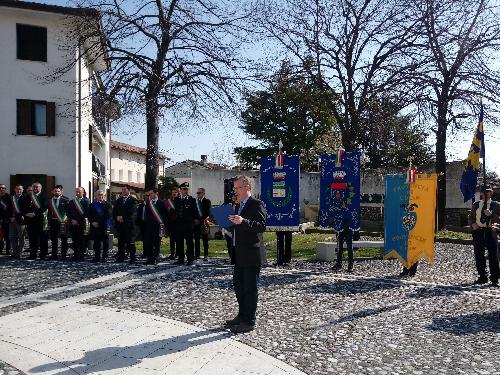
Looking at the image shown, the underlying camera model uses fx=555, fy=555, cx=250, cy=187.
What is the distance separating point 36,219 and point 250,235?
9460 millimetres

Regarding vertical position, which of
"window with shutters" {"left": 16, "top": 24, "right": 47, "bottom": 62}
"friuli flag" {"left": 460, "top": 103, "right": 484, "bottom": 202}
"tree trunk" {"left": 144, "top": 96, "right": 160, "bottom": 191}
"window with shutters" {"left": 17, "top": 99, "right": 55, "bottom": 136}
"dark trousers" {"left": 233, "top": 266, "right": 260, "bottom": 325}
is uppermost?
"window with shutters" {"left": 16, "top": 24, "right": 47, "bottom": 62}

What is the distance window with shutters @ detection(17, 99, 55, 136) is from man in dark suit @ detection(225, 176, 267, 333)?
1795cm

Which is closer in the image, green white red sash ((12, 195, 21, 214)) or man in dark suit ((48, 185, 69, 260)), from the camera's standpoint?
man in dark suit ((48, 185, 69, 260))

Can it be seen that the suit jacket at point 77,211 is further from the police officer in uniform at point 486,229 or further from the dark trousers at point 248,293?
the police officer in uniform at point 486,229

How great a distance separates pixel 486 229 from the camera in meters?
10.7

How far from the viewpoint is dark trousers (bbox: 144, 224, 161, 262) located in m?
13.2

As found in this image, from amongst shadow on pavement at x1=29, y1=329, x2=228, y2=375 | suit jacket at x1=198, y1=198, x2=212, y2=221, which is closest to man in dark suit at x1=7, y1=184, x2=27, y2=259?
suit jacket at x1=198, y1=198, x2=212, y2=221

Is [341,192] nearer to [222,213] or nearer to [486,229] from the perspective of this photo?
[486,229]

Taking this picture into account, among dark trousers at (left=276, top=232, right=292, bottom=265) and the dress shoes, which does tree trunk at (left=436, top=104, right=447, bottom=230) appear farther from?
the dress shoes

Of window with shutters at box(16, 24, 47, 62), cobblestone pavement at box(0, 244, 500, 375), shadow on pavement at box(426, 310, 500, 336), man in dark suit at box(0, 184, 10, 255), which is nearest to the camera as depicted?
cobblestone pavement at box(0, 244, 500, 375)

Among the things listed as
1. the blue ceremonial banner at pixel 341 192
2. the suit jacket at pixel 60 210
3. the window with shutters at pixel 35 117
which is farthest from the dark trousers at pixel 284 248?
the window with shutters at pixel 35 117

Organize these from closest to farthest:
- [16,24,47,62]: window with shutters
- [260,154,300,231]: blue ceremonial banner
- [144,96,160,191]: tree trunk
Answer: [260,154,300,231]: blue ceremonial banner → [144,96,160,191]: tree trunk → [16,24,47,62]: window with shutters

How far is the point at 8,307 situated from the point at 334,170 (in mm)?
7449

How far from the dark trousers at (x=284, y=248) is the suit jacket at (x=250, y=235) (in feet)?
20.4
